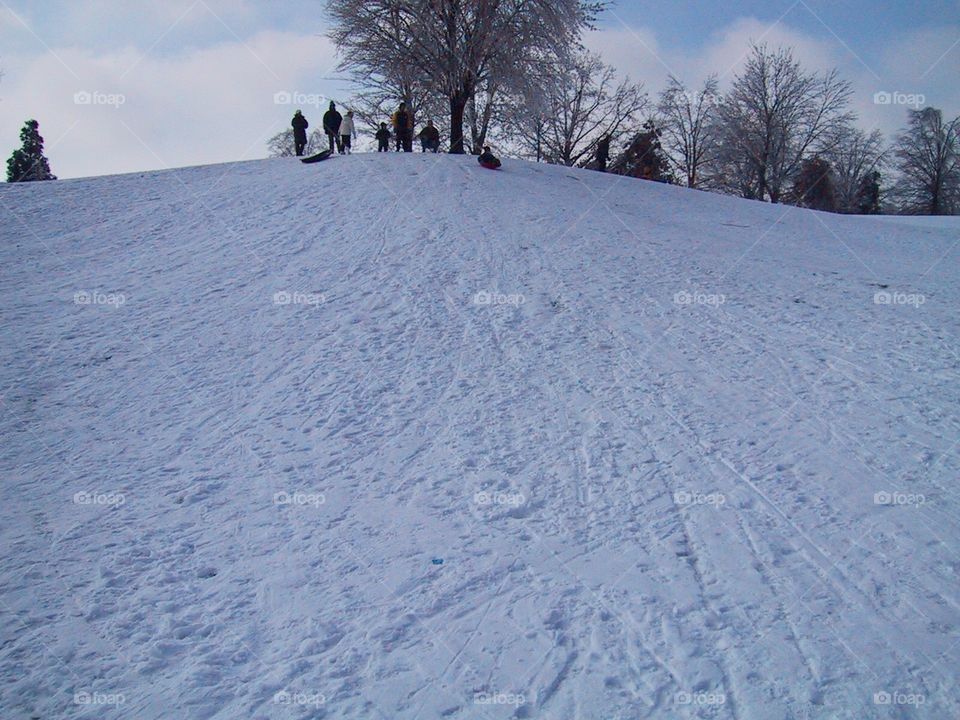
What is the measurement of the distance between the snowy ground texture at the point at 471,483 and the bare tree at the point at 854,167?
130 ft

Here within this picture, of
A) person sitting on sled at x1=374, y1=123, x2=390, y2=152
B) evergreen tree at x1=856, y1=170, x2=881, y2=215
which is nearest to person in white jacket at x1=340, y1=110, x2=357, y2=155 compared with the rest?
person sitting on sled at x1=374, y1=123, x2=390, y2=152

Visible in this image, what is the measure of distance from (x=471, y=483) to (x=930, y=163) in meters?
49.6

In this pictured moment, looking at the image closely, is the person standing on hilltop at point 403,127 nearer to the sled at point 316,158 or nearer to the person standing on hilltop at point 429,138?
the person standing on hilltop at point 429,138

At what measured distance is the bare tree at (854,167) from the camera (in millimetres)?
44625

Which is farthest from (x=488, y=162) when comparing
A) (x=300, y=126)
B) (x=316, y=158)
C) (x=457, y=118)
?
(x=300, y=126)

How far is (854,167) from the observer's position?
46.4 m

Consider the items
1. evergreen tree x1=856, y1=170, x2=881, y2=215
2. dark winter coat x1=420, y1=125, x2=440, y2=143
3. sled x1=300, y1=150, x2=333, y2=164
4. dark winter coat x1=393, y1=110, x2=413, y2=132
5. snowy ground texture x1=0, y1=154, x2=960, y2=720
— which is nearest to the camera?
snowy ground texture x1=0, y1=154, x2=960, y2=720

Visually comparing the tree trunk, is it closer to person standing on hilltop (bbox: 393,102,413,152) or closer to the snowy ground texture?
person standing on hilltop (bbox: 393,102,413,152)

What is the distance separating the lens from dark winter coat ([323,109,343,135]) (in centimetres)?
2039

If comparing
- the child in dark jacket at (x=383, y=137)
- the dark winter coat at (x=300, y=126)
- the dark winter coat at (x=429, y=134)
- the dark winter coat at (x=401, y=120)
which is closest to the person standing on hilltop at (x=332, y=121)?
the dark winter coat at (x=300, y=126)

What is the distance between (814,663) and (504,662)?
1911 mm

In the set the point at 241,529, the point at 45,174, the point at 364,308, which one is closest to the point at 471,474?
the point at 241,529

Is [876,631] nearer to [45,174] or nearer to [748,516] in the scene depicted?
[748,516]

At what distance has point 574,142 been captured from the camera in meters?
38.7
